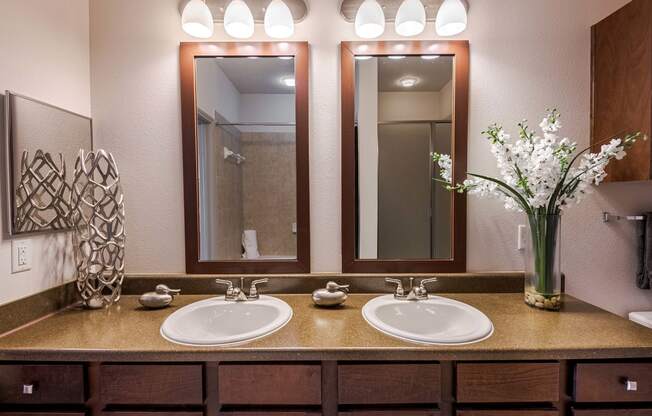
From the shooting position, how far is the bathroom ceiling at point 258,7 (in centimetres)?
145

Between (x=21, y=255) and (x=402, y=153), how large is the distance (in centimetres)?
151

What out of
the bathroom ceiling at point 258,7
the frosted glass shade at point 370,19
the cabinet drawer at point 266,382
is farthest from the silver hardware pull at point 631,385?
the bathroom ceiling at point 258,7

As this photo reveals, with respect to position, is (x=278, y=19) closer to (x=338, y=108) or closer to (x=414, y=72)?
(x=338, y=108)

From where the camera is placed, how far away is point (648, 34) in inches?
48.2

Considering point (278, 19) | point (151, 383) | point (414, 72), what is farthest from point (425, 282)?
point (278, 19)

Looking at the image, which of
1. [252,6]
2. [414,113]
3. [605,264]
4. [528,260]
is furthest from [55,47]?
[605,264]

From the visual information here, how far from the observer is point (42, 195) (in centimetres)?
122

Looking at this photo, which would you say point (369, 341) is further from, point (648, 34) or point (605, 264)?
point (648, 34)

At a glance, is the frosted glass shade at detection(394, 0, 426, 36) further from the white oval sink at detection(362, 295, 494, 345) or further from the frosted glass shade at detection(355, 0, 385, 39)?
the white oval sink at detection(362, 295, 494, 345)

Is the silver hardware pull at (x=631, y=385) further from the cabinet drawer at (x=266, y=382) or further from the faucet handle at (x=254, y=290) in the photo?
the faucet handle at (x=254, y=290)

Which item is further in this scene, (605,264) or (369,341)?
(605,264)

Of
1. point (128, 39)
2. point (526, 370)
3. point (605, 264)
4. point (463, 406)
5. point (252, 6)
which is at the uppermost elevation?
point (252, 6)

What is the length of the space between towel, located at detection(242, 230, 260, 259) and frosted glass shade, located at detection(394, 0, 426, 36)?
43.4 inches

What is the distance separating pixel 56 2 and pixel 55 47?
18 centimetres
